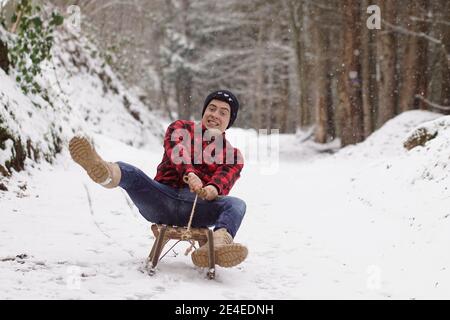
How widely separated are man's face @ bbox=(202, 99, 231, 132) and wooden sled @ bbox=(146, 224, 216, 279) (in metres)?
0.90

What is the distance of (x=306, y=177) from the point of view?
12156mm

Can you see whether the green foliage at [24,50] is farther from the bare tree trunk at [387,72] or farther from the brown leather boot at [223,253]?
the bare tree trunk at [387,72]

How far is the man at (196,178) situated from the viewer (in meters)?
3.98

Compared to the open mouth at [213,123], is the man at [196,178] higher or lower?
lower

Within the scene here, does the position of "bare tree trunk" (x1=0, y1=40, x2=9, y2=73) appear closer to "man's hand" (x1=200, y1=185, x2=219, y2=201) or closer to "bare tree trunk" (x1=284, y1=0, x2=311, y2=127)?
"man's hand" (x1=200, y1=185, x2=219, y2=201)

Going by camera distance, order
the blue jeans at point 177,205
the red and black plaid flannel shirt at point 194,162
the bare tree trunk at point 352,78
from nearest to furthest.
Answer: the blue jeans at point 177,205, the red and black plaid flannel shirt at point 194,162, the bare tree trunk at point 352,78

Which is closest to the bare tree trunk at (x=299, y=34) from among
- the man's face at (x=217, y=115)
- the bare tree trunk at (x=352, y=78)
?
the bare tree trunk at (x=352, y=78)

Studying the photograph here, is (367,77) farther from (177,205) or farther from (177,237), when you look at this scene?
(177,237)

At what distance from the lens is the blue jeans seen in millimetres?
4230

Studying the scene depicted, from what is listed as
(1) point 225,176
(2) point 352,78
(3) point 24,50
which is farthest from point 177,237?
(2) point 352,78

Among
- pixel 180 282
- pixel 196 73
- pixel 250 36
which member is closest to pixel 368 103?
pixel 180 282

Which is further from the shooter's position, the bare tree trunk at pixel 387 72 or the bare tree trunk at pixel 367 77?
the bare tree trunk at pixel 367 77

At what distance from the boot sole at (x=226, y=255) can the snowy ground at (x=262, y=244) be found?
17 cm

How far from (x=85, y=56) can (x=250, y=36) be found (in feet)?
62.0
